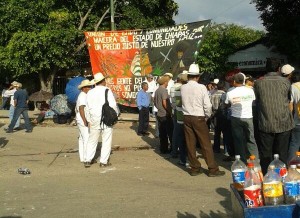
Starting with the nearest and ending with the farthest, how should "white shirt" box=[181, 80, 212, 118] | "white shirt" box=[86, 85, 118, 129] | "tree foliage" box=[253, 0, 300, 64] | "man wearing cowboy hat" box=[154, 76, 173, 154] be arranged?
"white shirt" box=[181, 80, 212, 118] → "white shirt" box=[86, 85, 118, 129] → "man wearing cowboy hat" box=[154, 76, 173, 154] → "tree foliage" box=[253, 0, 300, 64]

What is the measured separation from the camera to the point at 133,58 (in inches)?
645

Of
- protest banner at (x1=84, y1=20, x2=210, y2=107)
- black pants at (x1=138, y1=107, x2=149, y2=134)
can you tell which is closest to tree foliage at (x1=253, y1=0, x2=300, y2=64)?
protest banner at (x1=84, y1=20, x2=210, y2=107)

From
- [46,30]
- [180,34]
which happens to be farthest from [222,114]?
[46,30]

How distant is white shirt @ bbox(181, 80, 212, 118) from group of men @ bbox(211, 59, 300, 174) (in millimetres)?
464

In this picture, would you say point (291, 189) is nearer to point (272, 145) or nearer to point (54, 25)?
point (272, 145)

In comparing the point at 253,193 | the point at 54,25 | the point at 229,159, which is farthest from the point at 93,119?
the point at 54,25

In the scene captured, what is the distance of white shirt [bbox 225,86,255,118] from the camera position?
7191 mm

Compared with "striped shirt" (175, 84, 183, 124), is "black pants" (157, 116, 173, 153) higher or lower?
lower

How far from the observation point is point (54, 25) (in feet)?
58.1

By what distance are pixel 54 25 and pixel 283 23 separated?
1042 centimetres

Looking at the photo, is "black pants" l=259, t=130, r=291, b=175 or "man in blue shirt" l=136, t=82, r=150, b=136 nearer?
"black pants" l=259, t=130, r=291, b=175

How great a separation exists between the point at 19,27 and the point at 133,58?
5.19 m

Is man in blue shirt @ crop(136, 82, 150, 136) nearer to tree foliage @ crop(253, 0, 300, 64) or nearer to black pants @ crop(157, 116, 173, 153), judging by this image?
black pants @ crop(157, 116, 173, 153)

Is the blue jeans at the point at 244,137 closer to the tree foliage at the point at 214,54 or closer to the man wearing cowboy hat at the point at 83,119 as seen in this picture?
the man wearing cowboy hat at the point at 83,119
